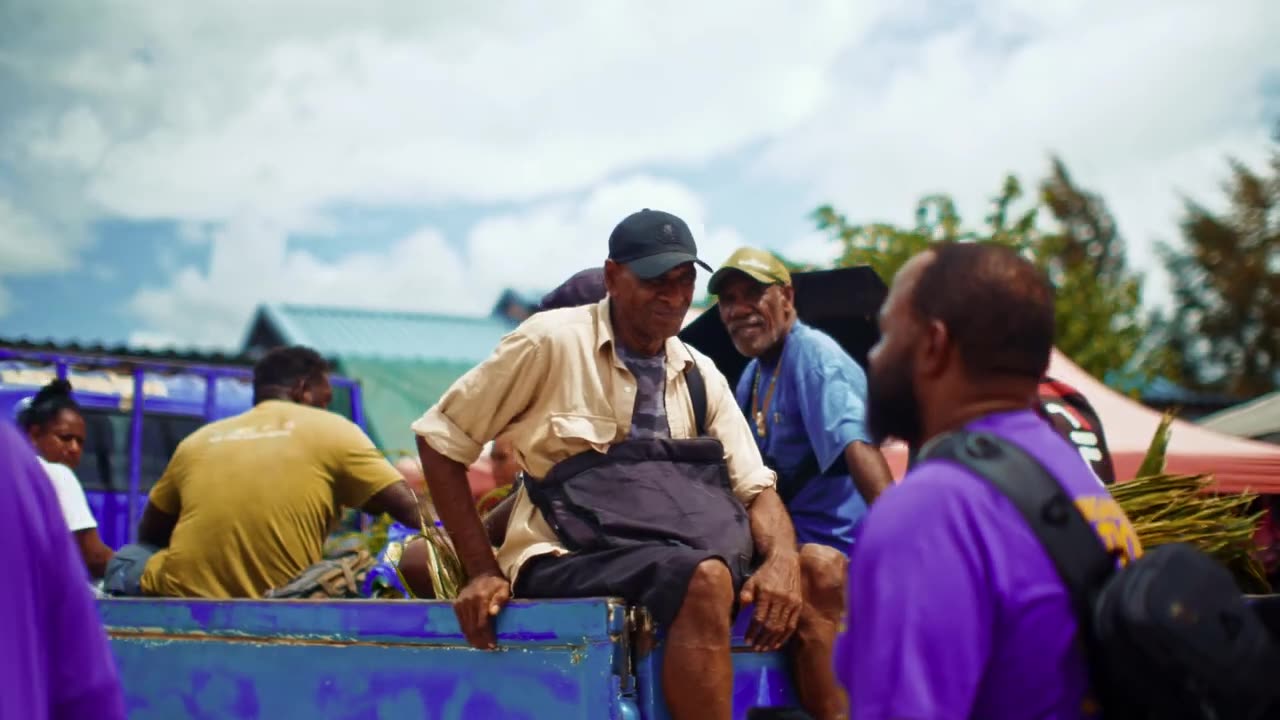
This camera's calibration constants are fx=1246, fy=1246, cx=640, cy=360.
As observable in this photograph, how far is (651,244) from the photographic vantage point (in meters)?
3.17

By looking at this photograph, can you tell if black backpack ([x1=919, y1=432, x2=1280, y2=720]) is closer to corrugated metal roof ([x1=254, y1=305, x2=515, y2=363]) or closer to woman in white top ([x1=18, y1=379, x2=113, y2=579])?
woman in white top ([x1=18, y1=379, x2=113, y2=579])

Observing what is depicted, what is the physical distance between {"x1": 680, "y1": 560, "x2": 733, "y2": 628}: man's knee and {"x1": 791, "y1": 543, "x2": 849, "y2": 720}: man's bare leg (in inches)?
13.7

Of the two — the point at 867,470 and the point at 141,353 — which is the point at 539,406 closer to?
the point at 867,470

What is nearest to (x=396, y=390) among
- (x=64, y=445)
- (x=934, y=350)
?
(x=64, y=445)

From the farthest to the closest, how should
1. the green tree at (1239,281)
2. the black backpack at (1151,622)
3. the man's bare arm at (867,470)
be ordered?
the green tree at (1239,281) → the man's bare arm at (867,470) → the black backpack at (1151,622)

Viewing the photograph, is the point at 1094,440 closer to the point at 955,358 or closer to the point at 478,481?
the point at 955,358

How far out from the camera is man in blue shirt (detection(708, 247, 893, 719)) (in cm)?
307

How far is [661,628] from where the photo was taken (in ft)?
8.70

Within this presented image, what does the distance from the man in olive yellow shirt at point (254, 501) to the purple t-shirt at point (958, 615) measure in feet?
10.7

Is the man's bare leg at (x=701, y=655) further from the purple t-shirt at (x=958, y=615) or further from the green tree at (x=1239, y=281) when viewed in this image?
the green tree at (x=1239, y=281)

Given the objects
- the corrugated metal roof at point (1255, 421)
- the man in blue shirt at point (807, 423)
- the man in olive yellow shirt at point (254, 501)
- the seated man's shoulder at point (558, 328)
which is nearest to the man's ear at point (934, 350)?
the man in blue shirt at point (807, 423)

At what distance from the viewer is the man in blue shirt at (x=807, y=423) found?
3.07 metres

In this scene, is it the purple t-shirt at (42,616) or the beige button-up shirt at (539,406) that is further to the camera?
the beige button-up shirt at (539,406)

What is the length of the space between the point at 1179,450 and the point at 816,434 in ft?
16.4
